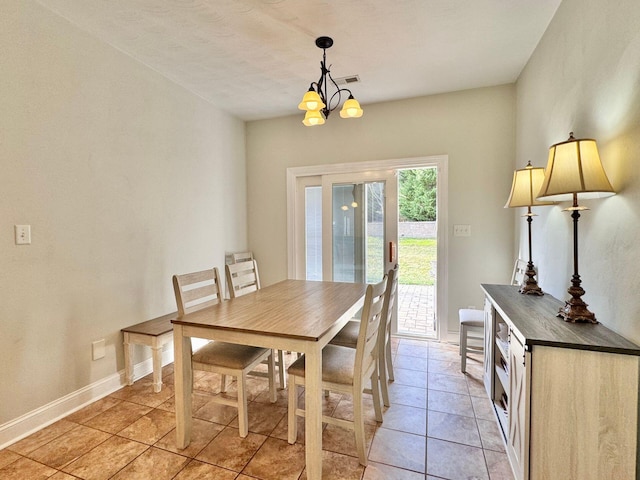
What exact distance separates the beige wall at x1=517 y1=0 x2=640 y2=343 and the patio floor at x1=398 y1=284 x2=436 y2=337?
1.89m

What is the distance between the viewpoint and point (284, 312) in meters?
1.82

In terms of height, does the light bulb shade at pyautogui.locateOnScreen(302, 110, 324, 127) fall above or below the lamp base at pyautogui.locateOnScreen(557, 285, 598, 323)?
above

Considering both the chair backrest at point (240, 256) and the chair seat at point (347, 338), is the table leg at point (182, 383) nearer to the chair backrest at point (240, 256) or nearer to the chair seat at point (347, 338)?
the chair seat at point (347, 338)

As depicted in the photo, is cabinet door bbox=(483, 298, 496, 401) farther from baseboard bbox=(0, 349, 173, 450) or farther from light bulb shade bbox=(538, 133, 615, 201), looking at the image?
baseboard bbox=(0, 349, 173, 450)

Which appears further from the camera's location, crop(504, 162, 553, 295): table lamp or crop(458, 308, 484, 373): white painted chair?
crop(458, 308, 484, 373): white painted chair

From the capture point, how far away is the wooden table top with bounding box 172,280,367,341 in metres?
1.54

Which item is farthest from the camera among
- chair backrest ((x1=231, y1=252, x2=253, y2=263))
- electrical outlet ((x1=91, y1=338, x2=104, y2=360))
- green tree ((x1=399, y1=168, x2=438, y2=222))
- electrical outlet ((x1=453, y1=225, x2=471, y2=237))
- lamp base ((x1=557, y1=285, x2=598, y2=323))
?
green tree ((x1=399, y1=168, x2=438, y2=222))

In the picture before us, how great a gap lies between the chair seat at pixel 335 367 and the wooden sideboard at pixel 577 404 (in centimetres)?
80

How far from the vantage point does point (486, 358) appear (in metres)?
2.34

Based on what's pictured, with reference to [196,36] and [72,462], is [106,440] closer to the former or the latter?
[72,462]

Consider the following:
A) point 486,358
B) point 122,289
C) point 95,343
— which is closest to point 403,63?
point 486,358

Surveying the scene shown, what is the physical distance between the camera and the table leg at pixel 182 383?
1696mm

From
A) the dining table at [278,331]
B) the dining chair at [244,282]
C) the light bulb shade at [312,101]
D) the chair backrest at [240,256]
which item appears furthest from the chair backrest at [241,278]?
the light bulb shade at [312,101]

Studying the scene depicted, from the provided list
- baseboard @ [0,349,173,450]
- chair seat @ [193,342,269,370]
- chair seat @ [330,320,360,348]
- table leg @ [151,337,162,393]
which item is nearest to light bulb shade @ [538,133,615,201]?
chair seat @ [330,320,360,348]
